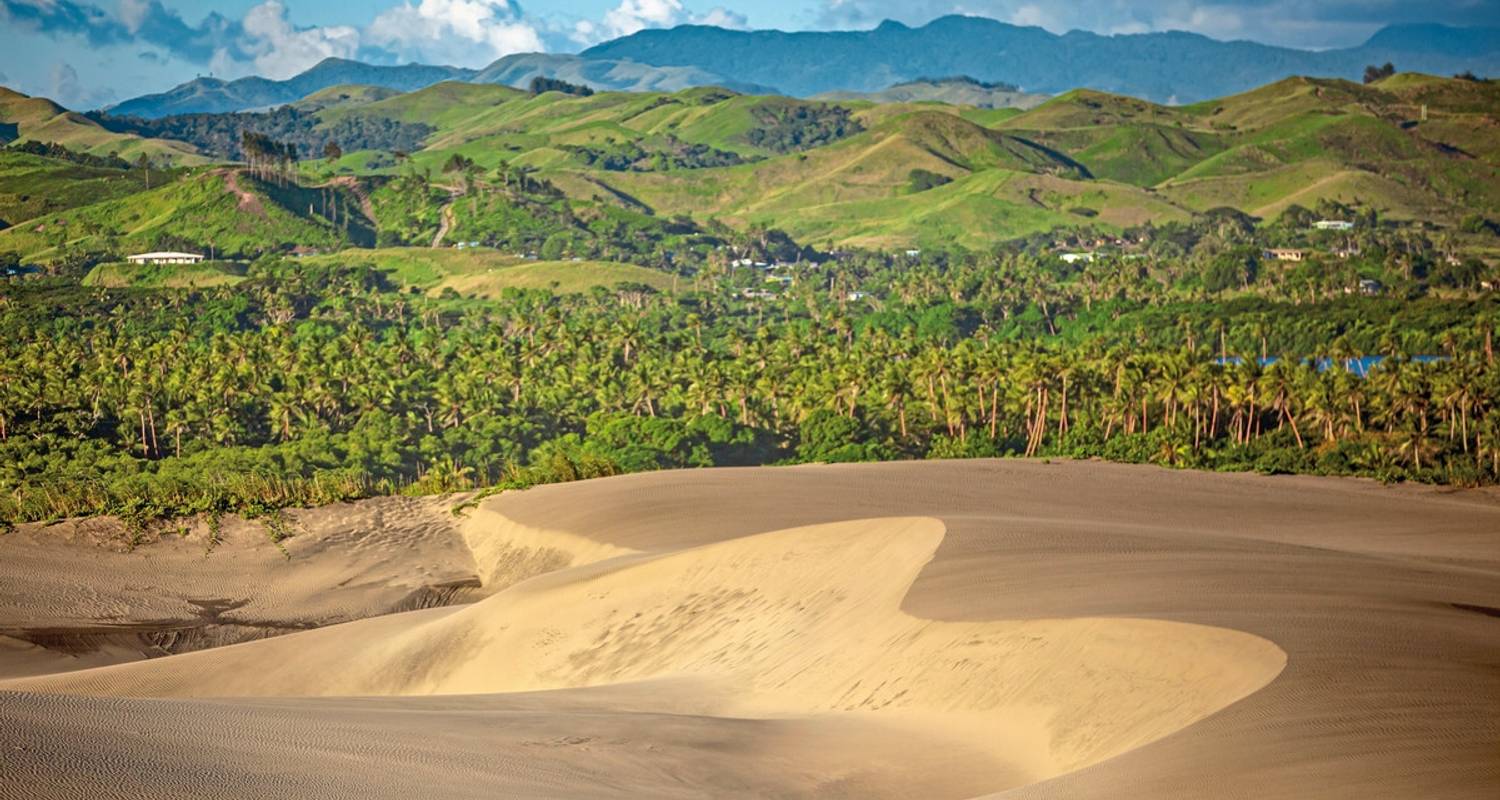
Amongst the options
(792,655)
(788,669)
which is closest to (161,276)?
(792,655)

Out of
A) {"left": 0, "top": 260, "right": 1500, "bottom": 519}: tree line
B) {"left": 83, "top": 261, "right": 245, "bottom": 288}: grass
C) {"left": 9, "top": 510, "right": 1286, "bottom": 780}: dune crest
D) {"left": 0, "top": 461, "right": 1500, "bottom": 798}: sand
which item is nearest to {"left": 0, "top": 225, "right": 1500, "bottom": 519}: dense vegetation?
{"left": 0, "top": 260, "right": 1500, "bottom": 519}: tree line

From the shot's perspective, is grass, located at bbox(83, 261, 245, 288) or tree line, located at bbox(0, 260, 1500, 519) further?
grass, located at bbox(83, 261, 245, 288)

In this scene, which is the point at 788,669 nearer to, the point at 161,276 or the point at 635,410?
the point at 635,410

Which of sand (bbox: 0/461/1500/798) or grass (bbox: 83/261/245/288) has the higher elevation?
grass (bbox: 83/261/245/288)

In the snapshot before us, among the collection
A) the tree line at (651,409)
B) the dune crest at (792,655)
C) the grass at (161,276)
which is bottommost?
the tree line at (651,409)

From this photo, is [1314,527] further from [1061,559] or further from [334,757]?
[334,757]

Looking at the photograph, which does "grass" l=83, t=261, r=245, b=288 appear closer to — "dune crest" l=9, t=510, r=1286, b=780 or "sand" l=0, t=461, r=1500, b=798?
"sand" l=0, t=461, r=1500, b=798

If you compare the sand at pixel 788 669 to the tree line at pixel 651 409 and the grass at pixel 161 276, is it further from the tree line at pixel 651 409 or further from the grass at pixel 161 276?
the grass at pixel 161 276

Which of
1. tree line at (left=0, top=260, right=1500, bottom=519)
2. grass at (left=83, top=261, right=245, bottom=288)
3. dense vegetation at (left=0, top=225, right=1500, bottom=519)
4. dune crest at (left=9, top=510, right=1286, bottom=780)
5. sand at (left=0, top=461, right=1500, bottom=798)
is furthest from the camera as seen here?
grass at (left=83, top=261, right=245, bottom=288)

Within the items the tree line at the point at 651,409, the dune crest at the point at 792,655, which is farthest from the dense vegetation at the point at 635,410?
the dune crest at the point at 792,655

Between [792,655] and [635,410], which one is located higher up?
[792,655]
